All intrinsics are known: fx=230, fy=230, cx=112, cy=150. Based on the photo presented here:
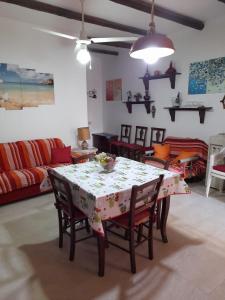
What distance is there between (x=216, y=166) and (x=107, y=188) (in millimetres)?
2191

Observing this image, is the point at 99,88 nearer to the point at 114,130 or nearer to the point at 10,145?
the point at 114,130

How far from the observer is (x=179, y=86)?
14.8ft

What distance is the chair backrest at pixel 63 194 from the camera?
6.43 ft

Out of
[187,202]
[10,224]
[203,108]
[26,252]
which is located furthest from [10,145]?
[203,108]

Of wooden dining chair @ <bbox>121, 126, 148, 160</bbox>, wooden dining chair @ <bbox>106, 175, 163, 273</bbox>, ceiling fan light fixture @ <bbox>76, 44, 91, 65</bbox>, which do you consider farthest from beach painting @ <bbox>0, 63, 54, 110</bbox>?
wooden dining chair @ <bbox>106, 175, 163, 273</bbox>

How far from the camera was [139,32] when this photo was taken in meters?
4.25

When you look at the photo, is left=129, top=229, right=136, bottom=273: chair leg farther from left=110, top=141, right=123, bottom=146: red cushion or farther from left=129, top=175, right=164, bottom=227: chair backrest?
left=110, top=141, right=123, bottom=146: red cushion

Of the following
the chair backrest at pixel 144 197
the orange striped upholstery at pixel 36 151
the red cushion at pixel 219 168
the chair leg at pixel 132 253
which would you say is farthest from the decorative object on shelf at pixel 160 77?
the chair leg at pixel 132 253

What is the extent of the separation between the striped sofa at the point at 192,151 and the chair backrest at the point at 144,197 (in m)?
1.73

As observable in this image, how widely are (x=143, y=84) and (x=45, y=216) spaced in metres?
3.65

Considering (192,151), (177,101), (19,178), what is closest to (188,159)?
(192,151)

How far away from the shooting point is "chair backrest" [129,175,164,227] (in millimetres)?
1790

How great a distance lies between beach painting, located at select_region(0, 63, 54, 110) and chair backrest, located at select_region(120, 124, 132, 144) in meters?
2.20

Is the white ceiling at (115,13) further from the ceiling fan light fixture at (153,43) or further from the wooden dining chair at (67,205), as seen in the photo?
the wooden dining chair at (67,205)
